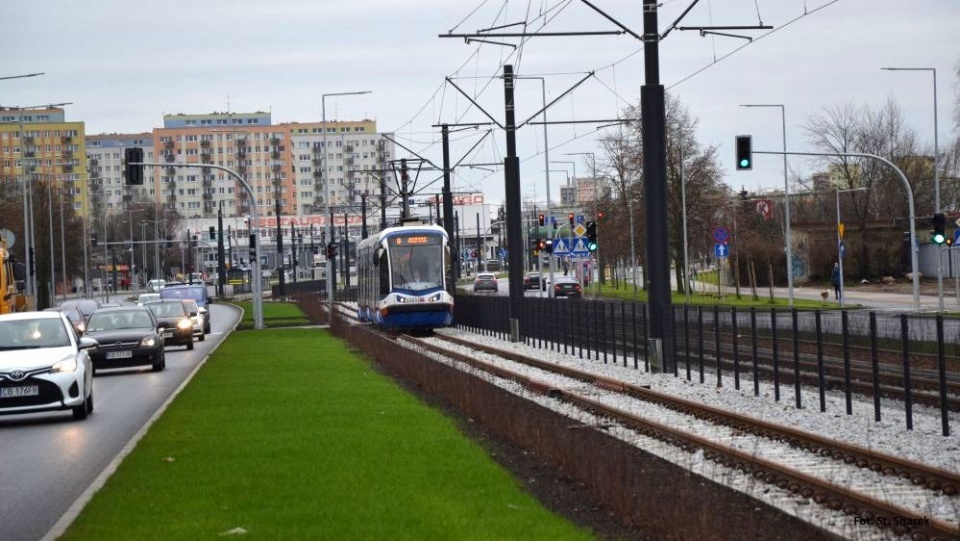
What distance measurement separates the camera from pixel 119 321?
117 feet

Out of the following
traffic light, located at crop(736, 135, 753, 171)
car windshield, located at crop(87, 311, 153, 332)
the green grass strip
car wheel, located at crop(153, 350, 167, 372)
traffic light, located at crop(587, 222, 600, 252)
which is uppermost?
traffic light, located at crop(736, 135, 753, 171)

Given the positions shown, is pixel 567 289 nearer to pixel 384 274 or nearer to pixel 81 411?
pixel 384 274

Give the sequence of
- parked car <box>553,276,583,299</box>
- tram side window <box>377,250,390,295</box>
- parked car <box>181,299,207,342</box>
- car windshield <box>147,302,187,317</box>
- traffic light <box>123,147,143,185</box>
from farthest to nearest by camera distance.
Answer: parked car <box>553,276,583,299</box> → parked car <box>181,299,207,342</box> → traffic light <box>123,147,143,185</box> → tram side window <box>377,250,390,295</box> → car windshield <box>147,302,187,317</box>

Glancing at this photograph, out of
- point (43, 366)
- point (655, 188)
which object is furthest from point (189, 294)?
point (43, 366)

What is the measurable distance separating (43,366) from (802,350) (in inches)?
436

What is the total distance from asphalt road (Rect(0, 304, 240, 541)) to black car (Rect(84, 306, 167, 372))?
247 centimetres

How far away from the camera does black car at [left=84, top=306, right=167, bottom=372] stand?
3441 cm

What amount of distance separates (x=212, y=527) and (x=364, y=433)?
655 cm

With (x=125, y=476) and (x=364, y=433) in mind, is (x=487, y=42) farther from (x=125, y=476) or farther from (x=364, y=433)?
(x=125, y=476)

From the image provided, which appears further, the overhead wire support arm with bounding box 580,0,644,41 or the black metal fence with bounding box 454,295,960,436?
the overhead wire support arm with bounding box 580,0,644,41

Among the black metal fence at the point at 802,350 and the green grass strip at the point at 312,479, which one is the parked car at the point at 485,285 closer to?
the black metal fence at the point at 802,350

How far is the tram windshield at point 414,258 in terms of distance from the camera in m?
→ 50.1

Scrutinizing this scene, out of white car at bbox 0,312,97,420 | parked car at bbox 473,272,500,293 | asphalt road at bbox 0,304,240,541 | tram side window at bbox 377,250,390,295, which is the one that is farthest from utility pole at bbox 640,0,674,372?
parked car at bbox 473,272,500,293

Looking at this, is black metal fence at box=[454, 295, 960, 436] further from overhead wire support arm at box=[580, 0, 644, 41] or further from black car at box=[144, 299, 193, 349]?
black car at box=[144, 299, 193, 349]
